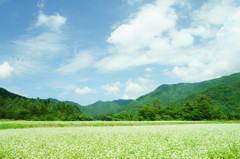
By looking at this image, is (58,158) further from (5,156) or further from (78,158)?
(5,156)

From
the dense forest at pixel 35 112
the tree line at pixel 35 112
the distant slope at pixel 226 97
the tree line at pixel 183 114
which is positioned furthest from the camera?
the distant slope at pixel 226 97

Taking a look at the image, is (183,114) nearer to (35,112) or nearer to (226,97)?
(35,112)

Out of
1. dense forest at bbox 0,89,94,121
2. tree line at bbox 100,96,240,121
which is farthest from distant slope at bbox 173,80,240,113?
dense forest at bbox 0,89,94,121

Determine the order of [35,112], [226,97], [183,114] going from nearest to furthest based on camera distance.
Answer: [183,114], [35,112], [226,97]

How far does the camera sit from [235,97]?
146 m

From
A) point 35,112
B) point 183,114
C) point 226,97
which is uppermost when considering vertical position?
point 226,97

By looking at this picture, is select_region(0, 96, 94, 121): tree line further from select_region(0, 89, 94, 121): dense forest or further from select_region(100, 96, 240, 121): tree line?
select_region(100, 96, 240, 121): tree line

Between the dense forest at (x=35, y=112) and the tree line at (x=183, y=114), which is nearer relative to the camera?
the dense forest at (x=35, y=112)

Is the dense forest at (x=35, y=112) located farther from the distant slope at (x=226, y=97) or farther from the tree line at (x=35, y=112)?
the distant slope at (x=226, y=97)

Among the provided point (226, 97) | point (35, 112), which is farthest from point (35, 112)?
point (226, 97)

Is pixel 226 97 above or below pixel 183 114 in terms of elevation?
above

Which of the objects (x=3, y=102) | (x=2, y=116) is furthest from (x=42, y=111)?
(x=3, y=102)

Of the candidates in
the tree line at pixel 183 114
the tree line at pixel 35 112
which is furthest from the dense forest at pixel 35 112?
the tree line at pixel 183 114

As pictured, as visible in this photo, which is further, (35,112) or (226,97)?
(226,97)
